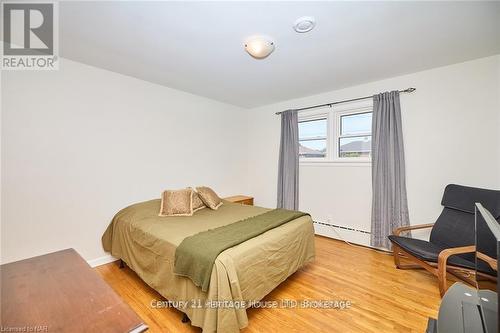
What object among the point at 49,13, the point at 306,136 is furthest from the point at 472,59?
the point at 49,13

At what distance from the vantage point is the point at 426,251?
6.86ft

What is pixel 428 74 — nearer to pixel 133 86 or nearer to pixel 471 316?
pixel 471 316

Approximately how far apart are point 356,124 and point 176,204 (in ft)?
9.83

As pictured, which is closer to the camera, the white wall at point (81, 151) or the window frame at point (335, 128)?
the white wall at point (81, 151)

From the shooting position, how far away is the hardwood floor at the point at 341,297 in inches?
65.0

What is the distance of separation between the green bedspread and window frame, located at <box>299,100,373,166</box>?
5.98 feet

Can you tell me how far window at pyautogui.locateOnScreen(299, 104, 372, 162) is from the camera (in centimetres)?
321

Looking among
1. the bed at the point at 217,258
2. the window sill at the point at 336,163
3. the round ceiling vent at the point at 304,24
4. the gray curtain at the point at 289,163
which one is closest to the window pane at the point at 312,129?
the gray curtain at the point at 289,163

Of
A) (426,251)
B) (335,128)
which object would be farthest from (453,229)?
(335,128)

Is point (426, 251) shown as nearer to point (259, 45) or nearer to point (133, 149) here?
point (259, 45)

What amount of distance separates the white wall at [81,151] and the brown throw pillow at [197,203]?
56 centimetres

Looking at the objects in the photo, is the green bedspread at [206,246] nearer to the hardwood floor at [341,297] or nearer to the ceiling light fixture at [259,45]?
the hardwood floor at [341,297]

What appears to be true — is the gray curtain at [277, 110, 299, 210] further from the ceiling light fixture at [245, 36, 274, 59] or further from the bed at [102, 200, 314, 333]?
the ceiling light fixture at [245, 36, 274, 59]

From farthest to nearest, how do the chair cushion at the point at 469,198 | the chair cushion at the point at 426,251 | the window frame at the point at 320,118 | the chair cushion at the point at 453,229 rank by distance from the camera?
the window frame at the point at 320,118 → the chair cushion at the point at 453,229 → the chair cushion at the point at 469,198 → the chair cushion at the point at 426,251
